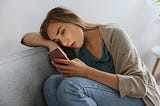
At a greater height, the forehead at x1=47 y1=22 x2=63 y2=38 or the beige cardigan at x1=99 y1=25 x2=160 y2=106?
the forehead at x1=47 y1=22 x2=63 y2=38

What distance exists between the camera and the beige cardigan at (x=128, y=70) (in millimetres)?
1225

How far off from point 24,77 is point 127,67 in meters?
0.48

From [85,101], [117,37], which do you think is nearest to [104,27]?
[117,37]

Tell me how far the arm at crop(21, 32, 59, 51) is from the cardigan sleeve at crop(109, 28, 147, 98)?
30cm

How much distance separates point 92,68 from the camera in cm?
125

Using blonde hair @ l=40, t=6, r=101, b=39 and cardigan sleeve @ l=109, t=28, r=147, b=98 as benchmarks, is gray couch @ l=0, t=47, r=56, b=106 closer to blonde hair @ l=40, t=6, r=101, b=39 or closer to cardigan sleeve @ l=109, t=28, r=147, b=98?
blonde hair @ l=40, t=6, r=101, b=39

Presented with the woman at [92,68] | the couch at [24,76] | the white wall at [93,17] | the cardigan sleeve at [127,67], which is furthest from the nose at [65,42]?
the white wall at [93,17]

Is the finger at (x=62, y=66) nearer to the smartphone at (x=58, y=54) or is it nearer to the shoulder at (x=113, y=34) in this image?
the smartphone at (x=58, y=54)

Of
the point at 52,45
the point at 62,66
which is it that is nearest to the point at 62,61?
the point at 62,66

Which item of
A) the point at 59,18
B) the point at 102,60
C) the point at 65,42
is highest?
the point at 59,18

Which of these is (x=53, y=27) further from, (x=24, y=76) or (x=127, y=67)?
(x=127, y=67)

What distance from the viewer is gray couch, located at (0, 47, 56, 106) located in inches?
44.3

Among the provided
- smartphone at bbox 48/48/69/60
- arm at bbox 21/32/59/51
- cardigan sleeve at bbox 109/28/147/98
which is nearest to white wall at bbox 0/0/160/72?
arm at bbox 21/32/59/51

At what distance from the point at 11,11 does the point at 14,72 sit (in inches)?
16.5
